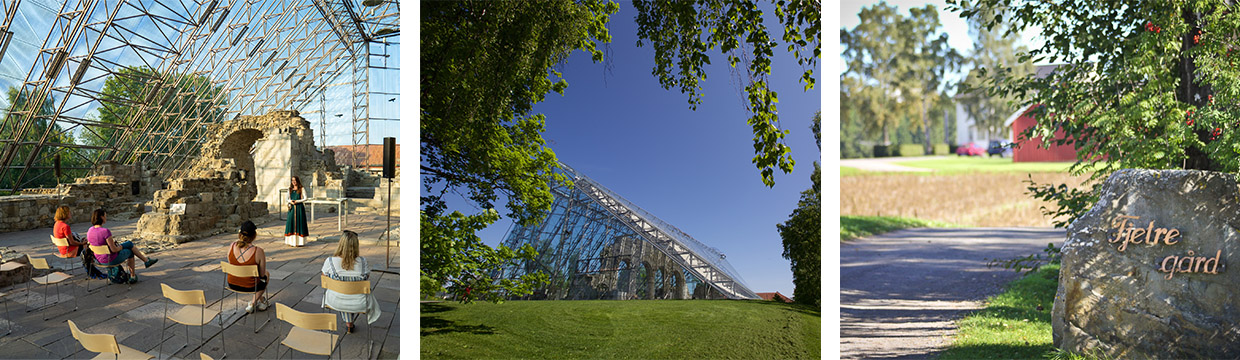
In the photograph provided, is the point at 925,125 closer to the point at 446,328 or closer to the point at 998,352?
the point at 998,352

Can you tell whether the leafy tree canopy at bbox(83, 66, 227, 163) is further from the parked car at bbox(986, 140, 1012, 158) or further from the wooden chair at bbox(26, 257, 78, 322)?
the parked car at bbox(986, 140, 1012, 158)

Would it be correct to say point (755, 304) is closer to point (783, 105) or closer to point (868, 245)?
point (783, 105)

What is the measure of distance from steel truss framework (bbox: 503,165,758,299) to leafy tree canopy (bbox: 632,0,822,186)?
549 millimetres

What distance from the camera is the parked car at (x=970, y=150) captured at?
571 centimetres

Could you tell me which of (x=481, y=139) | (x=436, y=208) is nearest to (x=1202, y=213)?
(x=481, y=139)

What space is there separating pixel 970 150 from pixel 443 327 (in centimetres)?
565

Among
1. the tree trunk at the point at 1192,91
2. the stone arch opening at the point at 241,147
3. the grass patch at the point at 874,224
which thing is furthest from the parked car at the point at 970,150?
the stone arch opening at the point at 241,147

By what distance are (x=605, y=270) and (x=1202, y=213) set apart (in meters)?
2.95

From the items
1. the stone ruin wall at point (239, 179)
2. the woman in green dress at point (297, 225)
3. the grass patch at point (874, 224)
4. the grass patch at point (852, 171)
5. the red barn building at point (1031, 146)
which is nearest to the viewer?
the red barn building at point (1031, 146)

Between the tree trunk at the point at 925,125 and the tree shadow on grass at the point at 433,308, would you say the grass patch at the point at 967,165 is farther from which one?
the tree shadow on grass at the point at 433,308

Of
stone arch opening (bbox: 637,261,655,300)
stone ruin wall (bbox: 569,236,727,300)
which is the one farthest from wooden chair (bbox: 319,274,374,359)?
stone arch opening (bbox: 637,261,655,300)

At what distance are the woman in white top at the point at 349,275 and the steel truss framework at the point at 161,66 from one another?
5.57m

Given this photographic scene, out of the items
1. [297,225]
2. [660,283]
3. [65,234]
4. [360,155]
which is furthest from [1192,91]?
[360,155]

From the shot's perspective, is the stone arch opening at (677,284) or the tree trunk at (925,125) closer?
the stone arch opening at (677,284)
